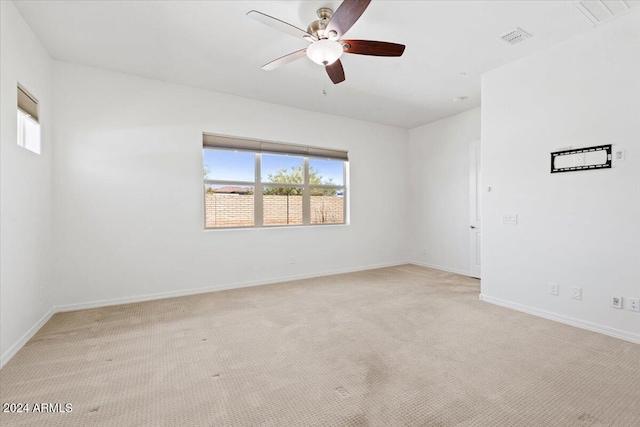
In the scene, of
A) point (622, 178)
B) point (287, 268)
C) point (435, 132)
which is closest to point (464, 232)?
point (435, 132)

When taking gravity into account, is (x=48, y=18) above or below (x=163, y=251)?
above

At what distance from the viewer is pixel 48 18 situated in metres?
2.69

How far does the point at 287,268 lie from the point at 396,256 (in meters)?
2.52

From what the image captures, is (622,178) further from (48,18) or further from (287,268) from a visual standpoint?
(48,18)

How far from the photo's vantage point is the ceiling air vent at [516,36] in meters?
2.86

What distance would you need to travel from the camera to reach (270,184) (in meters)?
4.95

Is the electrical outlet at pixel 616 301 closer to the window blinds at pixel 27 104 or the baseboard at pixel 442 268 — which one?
the baseboard at pixel 442 268

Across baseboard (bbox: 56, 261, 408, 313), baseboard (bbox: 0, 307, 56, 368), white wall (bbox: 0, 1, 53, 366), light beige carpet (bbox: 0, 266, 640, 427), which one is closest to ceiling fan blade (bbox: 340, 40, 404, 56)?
light beige carpet (bbox: 0, 266, 640, 427)

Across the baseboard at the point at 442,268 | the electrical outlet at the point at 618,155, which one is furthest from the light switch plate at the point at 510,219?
the baseboard at the point at 442,268

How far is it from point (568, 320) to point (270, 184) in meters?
4.17

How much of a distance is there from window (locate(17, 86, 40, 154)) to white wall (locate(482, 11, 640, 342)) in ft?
16.4

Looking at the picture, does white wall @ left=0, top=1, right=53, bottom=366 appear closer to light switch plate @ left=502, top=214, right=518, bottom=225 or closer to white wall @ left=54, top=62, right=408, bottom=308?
white wall @ left=54, top=62, right=408, bottom=308

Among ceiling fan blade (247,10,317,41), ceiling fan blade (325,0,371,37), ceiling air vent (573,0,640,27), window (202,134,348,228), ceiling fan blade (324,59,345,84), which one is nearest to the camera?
ceiling fan blade (325,0,371,37)

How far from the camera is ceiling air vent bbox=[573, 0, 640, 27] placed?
2466 millimetres
